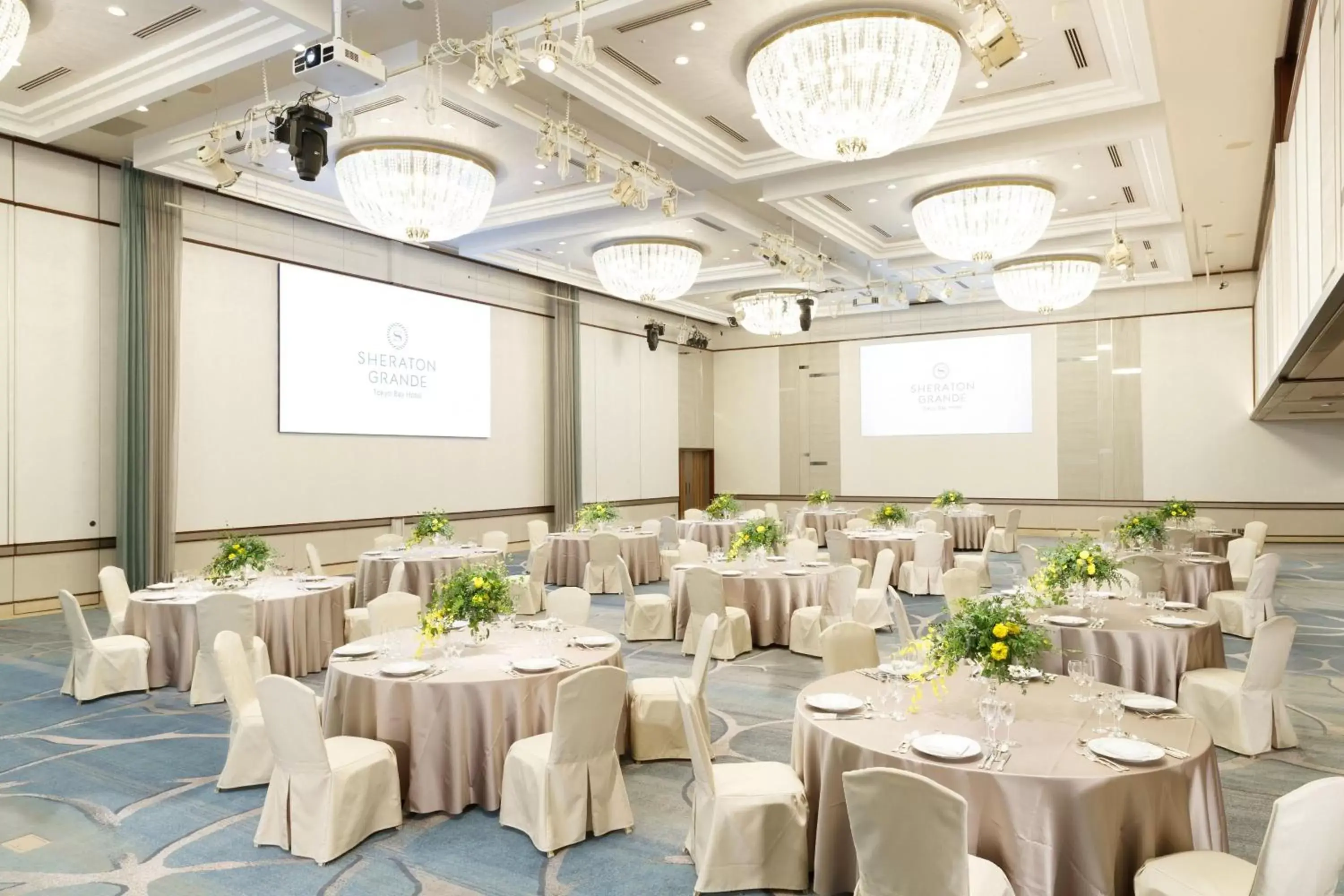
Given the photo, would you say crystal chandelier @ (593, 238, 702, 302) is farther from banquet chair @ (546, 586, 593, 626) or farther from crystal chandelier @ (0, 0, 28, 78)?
crystal chandelier @ (0, 0, 28, 78)

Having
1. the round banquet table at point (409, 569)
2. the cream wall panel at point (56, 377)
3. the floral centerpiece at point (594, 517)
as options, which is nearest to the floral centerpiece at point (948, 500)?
the floral centerpiece at point (594, 517)

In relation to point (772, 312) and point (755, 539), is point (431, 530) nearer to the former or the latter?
point (755, 539)

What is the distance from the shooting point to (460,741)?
4254mm

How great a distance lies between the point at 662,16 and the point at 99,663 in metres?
6.34

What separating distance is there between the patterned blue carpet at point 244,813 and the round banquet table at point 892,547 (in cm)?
449

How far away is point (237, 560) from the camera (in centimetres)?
738

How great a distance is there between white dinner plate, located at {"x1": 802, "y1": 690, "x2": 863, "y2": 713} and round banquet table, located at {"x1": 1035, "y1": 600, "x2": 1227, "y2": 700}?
2.21 meters

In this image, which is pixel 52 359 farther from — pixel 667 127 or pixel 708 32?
pixel 708 32

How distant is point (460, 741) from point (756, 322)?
472 inches

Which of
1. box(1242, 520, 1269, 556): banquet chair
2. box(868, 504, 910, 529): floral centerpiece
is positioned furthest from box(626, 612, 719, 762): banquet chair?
box(1242, 520, 1269, 556): banquet chair

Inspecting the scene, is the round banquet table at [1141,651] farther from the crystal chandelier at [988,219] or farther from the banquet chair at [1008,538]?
the banquet chair at [1008,538]

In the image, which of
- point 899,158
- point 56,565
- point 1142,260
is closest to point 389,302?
point 56,565

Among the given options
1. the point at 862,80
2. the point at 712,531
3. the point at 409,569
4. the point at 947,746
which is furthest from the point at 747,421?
the point at 947,746

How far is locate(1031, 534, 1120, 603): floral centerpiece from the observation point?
6074 mm
